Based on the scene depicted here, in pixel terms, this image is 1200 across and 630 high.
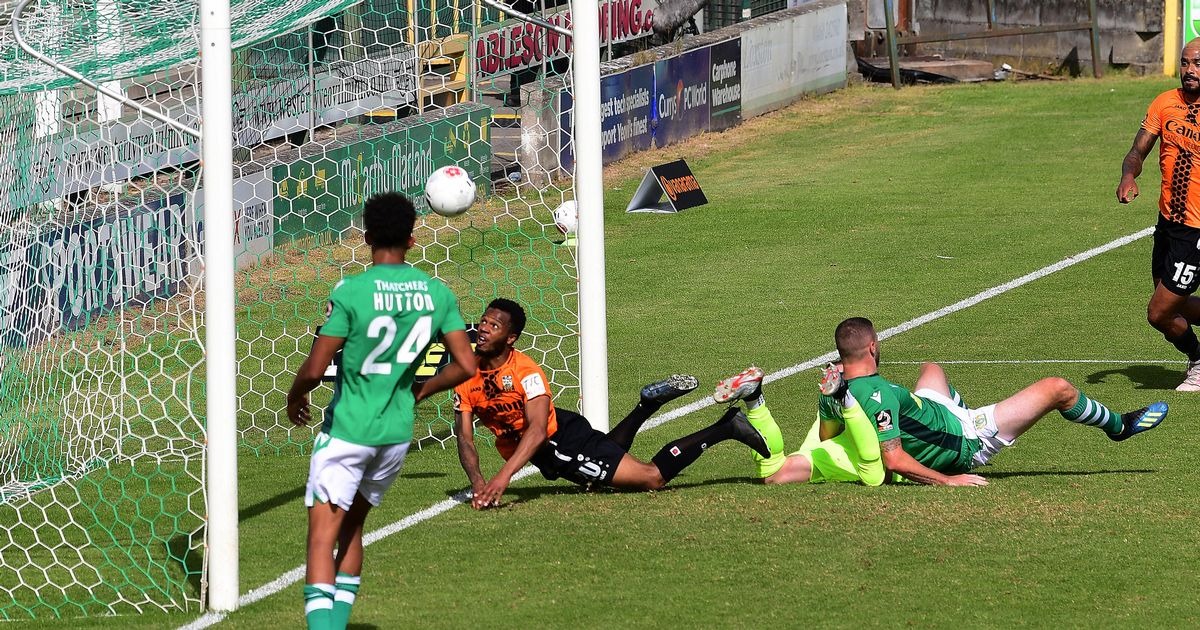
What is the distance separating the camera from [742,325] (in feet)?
44.4

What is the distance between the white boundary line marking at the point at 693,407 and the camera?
727 centimetres

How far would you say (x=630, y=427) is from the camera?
925 cm

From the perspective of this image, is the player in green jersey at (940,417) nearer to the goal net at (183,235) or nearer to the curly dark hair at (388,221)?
the goal net at (183,235)

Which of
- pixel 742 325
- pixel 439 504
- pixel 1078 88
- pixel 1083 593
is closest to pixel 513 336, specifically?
pixel 439 504

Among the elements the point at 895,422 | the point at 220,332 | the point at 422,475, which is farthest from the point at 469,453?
the point at 895,422

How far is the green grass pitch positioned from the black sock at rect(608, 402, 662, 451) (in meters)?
0.39

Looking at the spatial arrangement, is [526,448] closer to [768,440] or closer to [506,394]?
Answer: [506,394]

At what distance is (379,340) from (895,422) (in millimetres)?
3315

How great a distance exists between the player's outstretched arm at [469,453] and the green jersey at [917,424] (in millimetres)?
1932

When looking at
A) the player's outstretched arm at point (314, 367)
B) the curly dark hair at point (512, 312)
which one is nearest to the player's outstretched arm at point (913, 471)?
the curly dark hair at point (512, 312)

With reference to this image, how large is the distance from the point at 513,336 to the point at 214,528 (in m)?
2.05

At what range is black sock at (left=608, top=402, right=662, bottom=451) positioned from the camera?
363 inches

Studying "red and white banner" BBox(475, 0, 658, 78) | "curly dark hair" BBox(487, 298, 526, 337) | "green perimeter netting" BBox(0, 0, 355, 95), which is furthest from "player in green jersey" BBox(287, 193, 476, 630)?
"red and white banner" BBox(475, 0, 658, 78)

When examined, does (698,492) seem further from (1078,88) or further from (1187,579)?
(1078,88)
